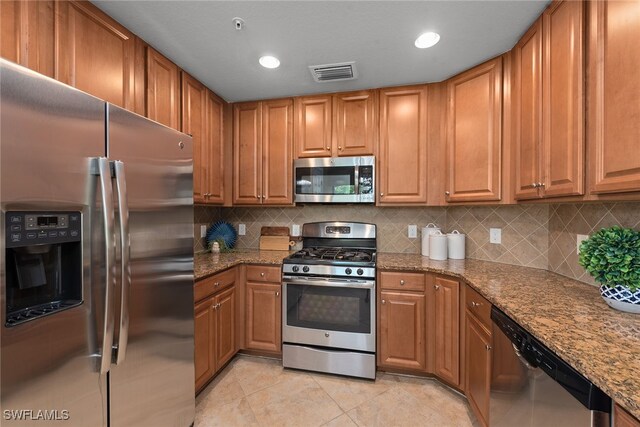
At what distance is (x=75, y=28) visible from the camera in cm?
134

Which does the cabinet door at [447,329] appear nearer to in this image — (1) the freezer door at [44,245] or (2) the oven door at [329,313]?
(2) the oven door at [329,313]

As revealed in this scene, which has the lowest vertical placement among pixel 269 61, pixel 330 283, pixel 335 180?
pixel 330 283

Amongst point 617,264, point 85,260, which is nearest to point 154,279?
point 85,260

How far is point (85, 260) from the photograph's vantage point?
97cm

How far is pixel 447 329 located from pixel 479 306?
0.50 metres

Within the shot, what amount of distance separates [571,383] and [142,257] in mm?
1664

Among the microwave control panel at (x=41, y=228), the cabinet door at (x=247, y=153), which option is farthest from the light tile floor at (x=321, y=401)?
the cabinet door at (x=247, y=153)

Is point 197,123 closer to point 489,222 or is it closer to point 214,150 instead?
point 214,150

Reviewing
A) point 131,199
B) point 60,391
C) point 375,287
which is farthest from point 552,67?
point 60,391

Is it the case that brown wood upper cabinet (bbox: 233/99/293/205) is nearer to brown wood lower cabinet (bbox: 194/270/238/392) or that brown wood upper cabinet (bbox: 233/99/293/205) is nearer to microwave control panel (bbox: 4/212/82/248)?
brown wood lower cabinet (bbox: 194/270/238/392)

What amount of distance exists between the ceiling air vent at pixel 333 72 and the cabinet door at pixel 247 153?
0.79 metres

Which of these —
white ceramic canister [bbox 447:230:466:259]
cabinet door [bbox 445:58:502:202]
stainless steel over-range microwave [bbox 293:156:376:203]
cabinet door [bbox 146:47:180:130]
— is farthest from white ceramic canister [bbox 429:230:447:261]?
cabinet door [bbox 146:47:180:130]

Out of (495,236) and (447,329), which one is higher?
(495,236)

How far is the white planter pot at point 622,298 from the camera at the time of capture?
3.67ft
